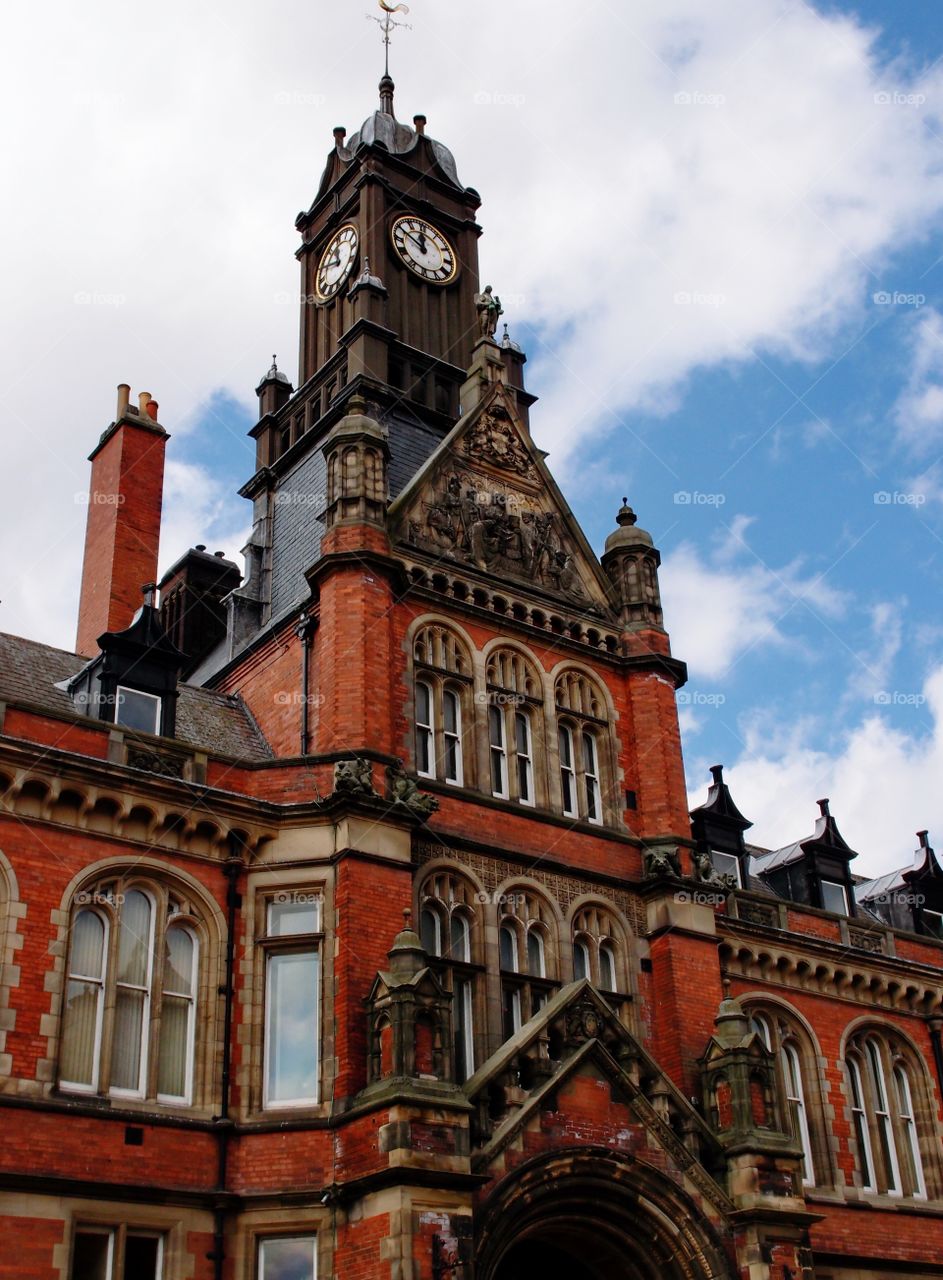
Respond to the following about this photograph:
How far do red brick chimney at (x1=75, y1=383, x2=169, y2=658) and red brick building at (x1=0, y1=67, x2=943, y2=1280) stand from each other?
0.36 feet

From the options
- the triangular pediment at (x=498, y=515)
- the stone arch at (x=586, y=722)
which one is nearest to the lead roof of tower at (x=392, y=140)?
the triangular pediment at (x=498, y=515)

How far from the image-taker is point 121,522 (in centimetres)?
3222

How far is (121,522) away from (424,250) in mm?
10314

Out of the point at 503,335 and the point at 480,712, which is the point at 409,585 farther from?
the point at 503,335

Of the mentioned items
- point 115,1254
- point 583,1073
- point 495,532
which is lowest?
point 115,1254

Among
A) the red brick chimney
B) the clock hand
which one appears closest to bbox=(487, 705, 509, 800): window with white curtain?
the red brick chimney

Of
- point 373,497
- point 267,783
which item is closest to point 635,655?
point 373,497

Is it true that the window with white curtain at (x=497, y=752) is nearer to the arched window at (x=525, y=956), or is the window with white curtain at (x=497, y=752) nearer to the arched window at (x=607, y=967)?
the arched window at (x=525, y=956)

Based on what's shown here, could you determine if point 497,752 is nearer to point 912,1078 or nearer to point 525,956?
point 525,956

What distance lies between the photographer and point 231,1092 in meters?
22.5

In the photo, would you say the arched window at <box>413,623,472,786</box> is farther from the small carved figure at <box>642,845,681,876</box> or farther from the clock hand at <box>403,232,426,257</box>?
the clock hand at <box>403,232,426,257</box>

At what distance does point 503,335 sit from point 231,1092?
21047mm

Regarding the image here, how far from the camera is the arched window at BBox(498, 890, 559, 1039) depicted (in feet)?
84.5

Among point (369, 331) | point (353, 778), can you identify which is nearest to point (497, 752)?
point (353, 778)
